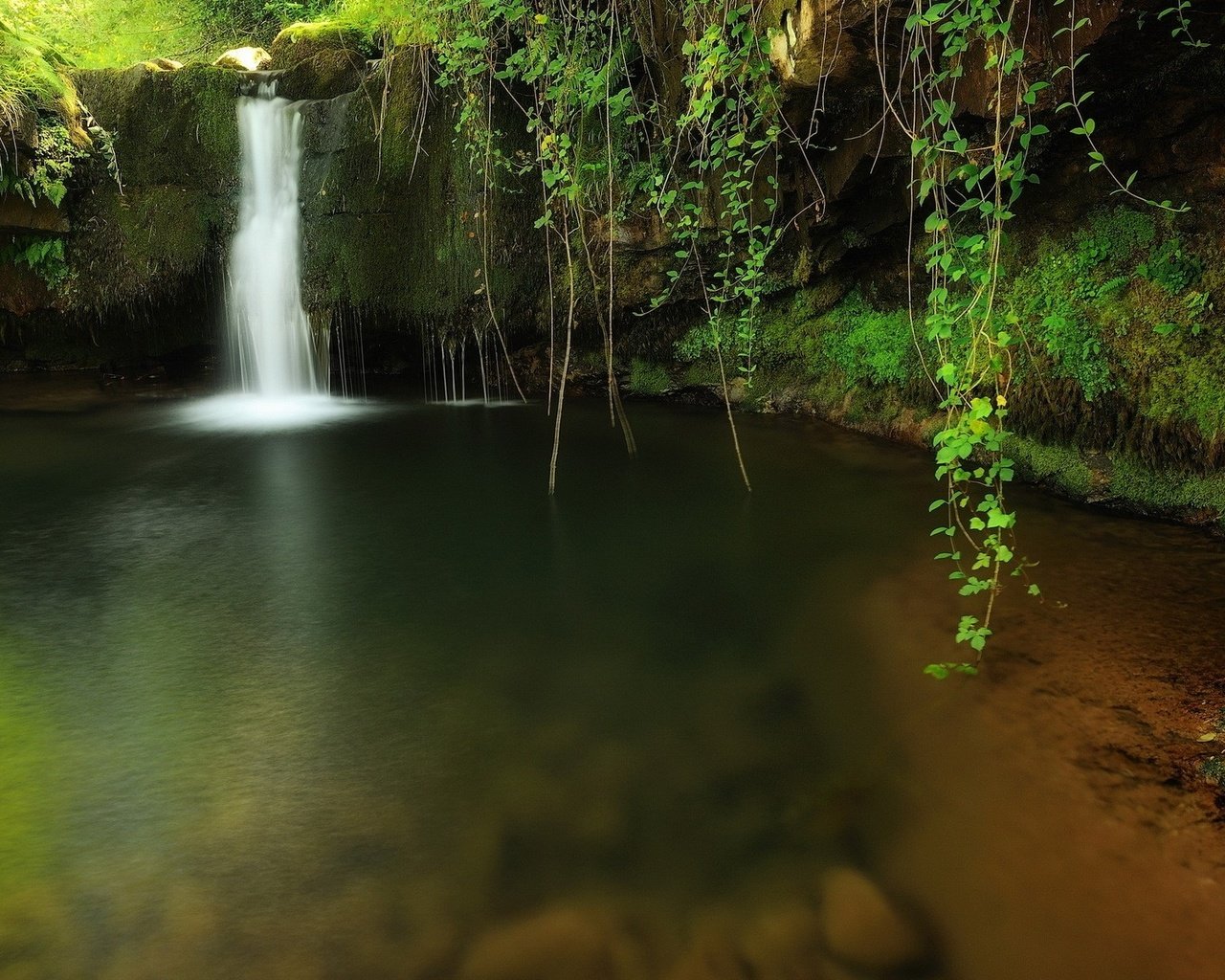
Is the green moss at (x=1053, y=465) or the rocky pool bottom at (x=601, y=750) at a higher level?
the green moss at (x=1053, y=465)

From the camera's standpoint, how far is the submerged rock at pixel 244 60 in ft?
31.2

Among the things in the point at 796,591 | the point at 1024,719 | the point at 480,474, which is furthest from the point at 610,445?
the point at 1024,719

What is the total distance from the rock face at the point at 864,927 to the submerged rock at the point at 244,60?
33.4 ft

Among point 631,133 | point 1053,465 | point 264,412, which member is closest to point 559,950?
point 1053,465

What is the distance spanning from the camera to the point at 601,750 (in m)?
2.75

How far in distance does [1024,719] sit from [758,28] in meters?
3.93

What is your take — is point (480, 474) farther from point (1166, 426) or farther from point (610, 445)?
point (1166, 426)

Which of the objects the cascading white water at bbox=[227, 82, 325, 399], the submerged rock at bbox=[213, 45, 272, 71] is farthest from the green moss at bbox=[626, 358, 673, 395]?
the submerged rock at bbox=[213, 45, 272, 71]

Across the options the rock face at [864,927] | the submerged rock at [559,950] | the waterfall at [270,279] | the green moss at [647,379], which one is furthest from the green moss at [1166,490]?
the waterfall at [270,279]

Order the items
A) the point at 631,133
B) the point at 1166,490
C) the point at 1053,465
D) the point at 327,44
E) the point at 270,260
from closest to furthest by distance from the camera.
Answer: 1. the point at 1166,490
2. the point at 1053,465
3. the point at 631,133
4. the point at 270,260
5. the point at 327,44

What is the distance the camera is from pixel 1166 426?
4.59 m

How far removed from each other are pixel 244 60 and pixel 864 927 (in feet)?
35.2

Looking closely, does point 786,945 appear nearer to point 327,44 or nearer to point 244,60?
point 327,44

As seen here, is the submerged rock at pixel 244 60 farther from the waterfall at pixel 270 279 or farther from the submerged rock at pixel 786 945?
the submerged rock at pixel 786 945
